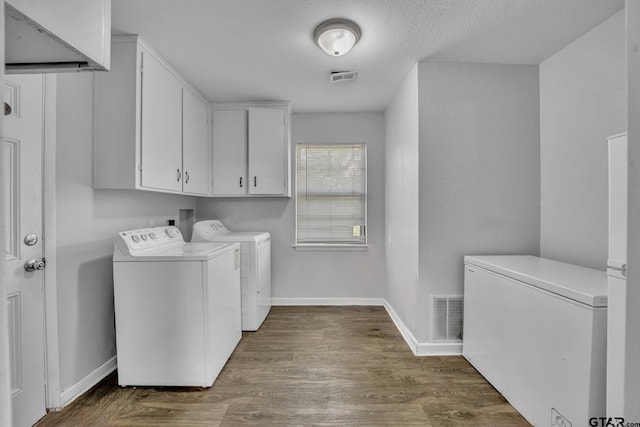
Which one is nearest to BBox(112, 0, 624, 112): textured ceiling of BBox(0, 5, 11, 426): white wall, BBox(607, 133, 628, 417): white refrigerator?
BBox(607, 133, 628, 417): white refrigerator

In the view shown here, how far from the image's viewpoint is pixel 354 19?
5.96 feet

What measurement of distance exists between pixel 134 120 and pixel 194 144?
0.92 meters

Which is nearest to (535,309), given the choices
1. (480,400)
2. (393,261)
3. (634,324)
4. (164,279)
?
(480,400)

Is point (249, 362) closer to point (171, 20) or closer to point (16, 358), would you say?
point (16, 358)

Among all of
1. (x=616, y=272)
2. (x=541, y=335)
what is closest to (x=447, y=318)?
(x=541, y=335)

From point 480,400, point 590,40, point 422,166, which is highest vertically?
point 590,40

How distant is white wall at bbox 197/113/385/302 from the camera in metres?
3.59

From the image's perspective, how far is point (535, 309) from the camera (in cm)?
156

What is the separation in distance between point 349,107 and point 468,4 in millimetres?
1787

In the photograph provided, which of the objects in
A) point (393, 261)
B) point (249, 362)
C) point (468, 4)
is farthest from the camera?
point (393, 261)

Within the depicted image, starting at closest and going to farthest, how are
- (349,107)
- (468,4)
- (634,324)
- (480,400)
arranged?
(634,324)
(468,4)
(480,400)
(349,107)

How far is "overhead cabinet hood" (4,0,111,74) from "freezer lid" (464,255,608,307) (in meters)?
2.10

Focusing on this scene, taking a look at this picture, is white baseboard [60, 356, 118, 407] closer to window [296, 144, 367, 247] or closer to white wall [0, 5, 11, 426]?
white wall [0, 5, 11, 426]

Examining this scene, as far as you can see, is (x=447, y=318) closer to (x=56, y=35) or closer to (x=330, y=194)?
(x=330, y=194)
